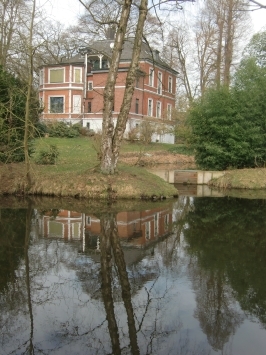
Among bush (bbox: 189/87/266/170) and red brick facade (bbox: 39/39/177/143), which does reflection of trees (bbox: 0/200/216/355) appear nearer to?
bush (bbox: 189/87/266/170)

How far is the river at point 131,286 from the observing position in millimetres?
4426

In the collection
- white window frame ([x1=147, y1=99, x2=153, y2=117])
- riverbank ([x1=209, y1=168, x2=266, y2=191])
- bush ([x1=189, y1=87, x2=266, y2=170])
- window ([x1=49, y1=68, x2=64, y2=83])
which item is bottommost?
riverbank ([x1=209, y1=168, x2=266, y2=191])

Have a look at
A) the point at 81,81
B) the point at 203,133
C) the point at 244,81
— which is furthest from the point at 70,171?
the point at 81,81

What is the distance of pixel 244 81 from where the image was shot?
71.3 ft

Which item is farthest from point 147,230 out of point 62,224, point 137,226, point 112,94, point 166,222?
point 112,94

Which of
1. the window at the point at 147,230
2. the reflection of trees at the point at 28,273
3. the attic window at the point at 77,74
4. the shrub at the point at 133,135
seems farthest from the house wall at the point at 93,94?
the reflection of trees at the point at 28,273

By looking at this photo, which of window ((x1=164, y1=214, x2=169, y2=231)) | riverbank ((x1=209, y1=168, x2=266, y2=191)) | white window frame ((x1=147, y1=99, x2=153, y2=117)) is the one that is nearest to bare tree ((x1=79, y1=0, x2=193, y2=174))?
window ((x1=164, y1=214, x2=169, y2=231))

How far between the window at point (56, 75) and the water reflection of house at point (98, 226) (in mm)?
35069

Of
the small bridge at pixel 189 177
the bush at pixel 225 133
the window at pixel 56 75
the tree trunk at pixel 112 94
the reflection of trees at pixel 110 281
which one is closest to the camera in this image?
the reflection of trees at pixel 110 281

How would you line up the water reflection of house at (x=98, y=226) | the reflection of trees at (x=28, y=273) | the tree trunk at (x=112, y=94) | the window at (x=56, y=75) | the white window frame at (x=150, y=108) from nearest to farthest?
the reflection of trees at (x=28, y=273), the water reflection of house at (x=98, y=226), the tree trunk at (x=112, y=94), the window at (x=56, y=75), the white window frame at (x=150, y=108)

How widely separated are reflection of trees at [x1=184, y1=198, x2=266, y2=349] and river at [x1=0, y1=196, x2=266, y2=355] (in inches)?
0.7

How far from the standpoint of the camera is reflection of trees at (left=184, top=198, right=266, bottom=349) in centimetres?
505

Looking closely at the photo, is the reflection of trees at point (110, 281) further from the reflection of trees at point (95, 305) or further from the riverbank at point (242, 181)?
the riverbank at point (242, 181)

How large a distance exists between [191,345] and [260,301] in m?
1.60
